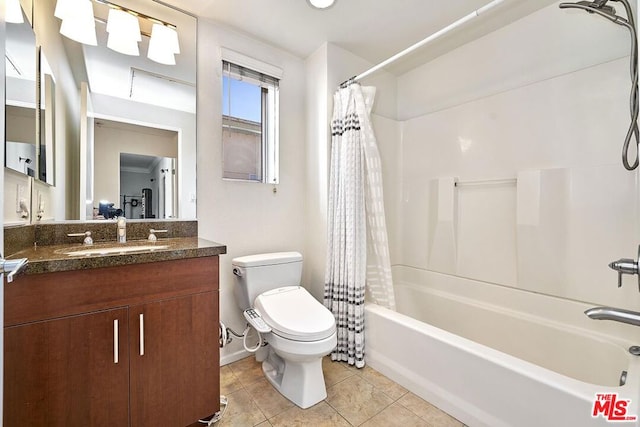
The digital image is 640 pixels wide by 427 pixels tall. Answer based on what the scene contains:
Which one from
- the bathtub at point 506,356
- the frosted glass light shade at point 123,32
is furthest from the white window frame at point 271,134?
the bathtub at point 506,356

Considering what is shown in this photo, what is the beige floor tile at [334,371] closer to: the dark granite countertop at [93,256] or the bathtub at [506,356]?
the bathtub at [506,356]

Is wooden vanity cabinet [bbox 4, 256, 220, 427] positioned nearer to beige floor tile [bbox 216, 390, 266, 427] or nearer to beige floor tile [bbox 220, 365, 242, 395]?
beige floor tile [bbox 216, 390, 266, 427]

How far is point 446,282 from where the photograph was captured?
7.31 feet

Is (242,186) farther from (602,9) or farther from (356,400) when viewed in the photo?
(602,9)

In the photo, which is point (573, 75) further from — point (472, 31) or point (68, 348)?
point (68, 348)

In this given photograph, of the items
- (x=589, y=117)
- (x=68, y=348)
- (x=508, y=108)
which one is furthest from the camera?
(x=508, y=108)

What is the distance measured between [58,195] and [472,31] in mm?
2764

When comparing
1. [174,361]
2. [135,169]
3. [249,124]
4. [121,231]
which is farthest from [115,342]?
[249,124]

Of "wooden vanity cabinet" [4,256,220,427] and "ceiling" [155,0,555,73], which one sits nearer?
"wooden vanity cabinet" [4,256,220,427]

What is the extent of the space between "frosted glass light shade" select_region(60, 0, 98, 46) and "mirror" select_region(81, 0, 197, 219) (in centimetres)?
3

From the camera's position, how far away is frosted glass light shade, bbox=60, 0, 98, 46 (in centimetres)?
144

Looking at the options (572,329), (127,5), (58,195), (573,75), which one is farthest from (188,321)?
(573,75)

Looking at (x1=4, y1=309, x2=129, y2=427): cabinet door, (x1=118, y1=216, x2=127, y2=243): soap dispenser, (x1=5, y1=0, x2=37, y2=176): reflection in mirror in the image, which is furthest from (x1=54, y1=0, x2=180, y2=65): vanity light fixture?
(x1=4, y1=309, x2=129, y2=427): cabinet door

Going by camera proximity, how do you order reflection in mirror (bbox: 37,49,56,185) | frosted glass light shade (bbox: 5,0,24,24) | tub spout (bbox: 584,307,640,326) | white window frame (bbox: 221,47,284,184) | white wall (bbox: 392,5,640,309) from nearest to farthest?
tub spout (bbox: 584,307,640,326), frosted glass light shade (bbox: 5,0,24,24), reflection in mirror (bbox: 37,49,56,185), white wall (bbox: 392,5,640,309), white window frame (bbox: 221,47,284,184)
